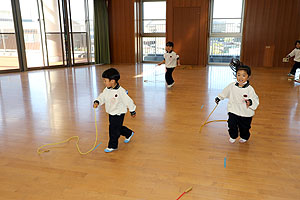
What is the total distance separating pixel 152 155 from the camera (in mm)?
2742

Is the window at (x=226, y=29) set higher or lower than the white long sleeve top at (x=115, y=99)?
higher

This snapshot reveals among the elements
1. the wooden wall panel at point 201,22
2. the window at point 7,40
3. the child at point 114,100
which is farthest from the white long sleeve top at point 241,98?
the wooden wall panel at point 201,22

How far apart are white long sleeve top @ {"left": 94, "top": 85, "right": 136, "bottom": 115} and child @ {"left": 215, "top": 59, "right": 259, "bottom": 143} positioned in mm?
1132

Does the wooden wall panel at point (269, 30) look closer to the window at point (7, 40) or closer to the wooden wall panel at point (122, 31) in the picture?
the wooden wall panel at point (122, 31)

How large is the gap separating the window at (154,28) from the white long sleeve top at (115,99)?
9.22m

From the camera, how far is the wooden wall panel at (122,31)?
1102 cm

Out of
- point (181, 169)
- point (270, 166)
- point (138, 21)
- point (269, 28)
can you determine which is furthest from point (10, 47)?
point (269, 28)

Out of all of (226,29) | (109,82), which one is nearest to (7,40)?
(109,82)

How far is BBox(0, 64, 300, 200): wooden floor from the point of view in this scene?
2.12 meters

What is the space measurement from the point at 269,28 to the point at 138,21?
5.46 metres

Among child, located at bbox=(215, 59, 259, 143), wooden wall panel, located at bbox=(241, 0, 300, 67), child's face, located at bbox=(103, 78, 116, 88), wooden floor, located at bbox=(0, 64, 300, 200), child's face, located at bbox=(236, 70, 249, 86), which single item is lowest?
wooden floor, located at bbox=(0, 64, 300, 200)

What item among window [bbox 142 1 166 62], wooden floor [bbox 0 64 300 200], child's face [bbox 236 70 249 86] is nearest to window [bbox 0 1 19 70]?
wooden floor [bbox 0 64 300 200]

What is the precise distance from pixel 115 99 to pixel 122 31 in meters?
9.23

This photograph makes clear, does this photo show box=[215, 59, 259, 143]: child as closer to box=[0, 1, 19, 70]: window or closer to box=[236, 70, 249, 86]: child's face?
box=[236, 70, 249, 86]: child's face
